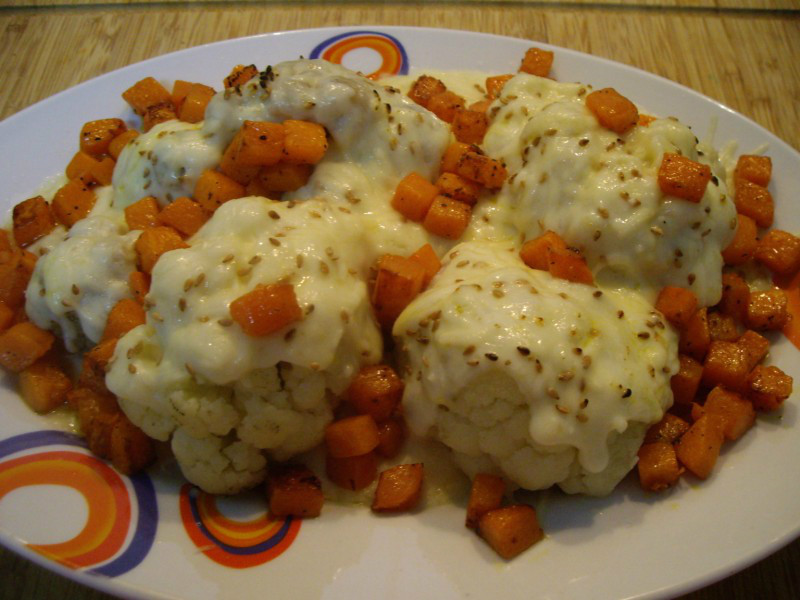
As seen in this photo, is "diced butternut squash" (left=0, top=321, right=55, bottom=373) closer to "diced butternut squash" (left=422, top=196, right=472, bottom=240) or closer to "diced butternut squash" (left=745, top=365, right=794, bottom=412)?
"diced butternut squash" (left=422, top=196, right=472, bottom=240)

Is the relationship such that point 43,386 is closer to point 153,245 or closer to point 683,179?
point 153,245

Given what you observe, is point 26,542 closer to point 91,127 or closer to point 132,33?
point 91,127

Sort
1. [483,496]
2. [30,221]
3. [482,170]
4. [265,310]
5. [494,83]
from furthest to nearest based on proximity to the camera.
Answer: [494,83] < [30,221] < [482,170] < [483,496] < [265,310]

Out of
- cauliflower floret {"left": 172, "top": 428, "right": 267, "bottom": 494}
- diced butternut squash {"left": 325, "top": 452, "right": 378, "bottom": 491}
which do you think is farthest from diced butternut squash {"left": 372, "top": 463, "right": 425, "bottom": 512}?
cauliflower floret {"left": 172, "top": 428, "right": 267, "bottom": 494}

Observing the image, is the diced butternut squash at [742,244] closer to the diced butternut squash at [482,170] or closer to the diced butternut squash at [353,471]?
the diced butternut squash at [482,170]

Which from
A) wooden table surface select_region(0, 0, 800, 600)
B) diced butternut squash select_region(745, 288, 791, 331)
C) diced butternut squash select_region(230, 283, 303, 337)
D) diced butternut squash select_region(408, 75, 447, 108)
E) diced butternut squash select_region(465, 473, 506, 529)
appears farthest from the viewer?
wooden table surface select_region(0, 0, 800, 600)

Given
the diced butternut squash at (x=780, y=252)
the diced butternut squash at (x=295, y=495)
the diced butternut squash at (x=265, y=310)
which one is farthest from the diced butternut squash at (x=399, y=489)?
the diced butternut squash at (x=780, y=252)

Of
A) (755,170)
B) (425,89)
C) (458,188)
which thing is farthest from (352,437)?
(755,170)
